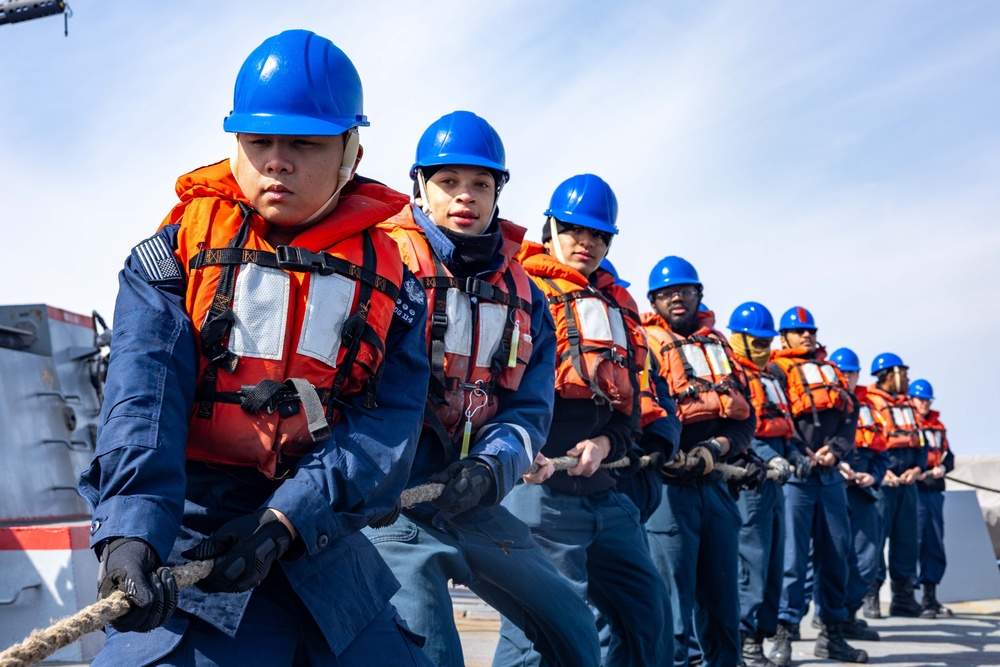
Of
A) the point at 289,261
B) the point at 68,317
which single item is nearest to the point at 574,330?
the point at 289,261

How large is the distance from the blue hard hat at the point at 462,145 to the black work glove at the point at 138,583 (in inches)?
92.5

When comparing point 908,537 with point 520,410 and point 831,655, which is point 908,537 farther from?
point 520,410

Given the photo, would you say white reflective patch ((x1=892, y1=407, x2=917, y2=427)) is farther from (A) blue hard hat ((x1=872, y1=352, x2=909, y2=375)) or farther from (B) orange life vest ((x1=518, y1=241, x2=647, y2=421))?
(B) orange life vest ((x1=518, y1=241, x2=647, y2=421))

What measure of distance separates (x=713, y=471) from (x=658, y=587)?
2248mm

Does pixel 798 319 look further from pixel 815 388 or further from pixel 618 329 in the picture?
pixel 618 329

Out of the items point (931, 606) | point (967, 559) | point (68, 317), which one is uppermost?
point (68, 317)

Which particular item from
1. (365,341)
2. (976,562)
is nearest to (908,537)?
(976,562)

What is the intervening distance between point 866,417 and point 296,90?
41.3ft

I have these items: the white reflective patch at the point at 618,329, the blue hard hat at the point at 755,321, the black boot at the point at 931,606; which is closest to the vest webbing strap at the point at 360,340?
the white reflective patch at the point at 618,329

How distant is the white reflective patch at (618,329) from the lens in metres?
5.54

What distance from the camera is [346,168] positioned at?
2.76m

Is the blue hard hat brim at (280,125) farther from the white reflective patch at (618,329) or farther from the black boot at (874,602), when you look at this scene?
the black boot at (874,602)

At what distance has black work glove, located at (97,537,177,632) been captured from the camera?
2043mm

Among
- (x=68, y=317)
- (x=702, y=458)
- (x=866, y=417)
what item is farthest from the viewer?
(x=866, y=417)
